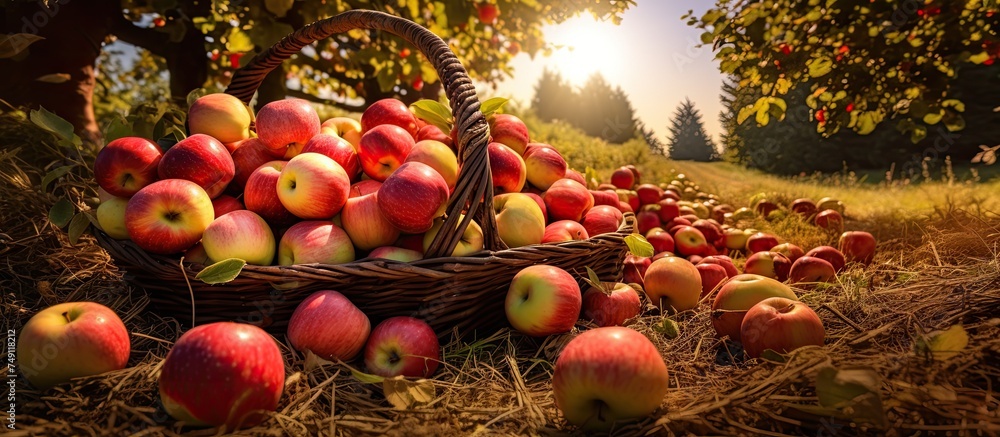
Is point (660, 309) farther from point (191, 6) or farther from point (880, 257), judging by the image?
point (191, 6)

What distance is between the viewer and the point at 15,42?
6.66 ft

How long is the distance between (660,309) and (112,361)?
1956 millimetres

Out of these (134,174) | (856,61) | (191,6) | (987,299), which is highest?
(191,6)

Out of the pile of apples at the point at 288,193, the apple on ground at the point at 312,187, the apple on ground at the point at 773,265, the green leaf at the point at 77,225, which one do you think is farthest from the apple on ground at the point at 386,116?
the apple on ground at the point at 773,265

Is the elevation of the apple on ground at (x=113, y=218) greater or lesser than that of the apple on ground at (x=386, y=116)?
lesser

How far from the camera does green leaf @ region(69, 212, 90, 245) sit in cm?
188

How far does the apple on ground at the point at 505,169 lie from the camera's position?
227 centimetres

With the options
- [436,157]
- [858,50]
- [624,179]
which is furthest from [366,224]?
[858,50]

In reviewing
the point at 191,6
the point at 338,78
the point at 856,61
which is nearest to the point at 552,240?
the point at 856,61

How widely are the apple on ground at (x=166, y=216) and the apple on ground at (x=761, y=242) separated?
3.16 metres

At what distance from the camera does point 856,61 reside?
3.85 m

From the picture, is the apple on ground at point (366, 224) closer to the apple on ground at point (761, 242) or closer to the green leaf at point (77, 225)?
the green leaf at point (77, 225)

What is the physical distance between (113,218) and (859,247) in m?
3.67

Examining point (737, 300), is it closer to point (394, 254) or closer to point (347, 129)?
point (394, 254)
